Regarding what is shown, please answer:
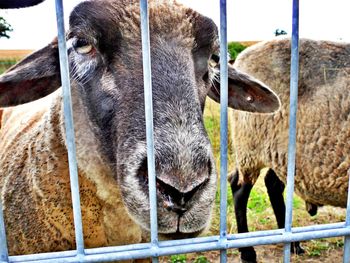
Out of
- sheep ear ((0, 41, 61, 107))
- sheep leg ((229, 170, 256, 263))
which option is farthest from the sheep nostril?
sheep leg ((229, 170, 256, 263))

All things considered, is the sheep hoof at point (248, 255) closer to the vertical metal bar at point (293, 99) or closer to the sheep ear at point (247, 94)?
the sheep ear at point (247, 94)

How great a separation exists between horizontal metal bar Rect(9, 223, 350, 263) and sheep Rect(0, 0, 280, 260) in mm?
186

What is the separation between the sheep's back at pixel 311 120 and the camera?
12.1 ft

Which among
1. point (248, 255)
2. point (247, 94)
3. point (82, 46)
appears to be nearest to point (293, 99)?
point (82, 46)

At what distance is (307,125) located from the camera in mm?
3836

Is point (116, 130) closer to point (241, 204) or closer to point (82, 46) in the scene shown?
point (82, 46)

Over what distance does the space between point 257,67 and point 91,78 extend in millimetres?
2529

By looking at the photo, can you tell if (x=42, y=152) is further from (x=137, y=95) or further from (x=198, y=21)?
(x=198, y=21)

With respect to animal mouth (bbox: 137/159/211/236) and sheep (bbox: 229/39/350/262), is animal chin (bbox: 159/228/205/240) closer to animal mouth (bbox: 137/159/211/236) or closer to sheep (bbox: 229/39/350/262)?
animal mouth (bbox: 137/159/211/236)

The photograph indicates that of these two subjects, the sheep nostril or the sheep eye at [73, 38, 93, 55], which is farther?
the sheep eye at [73, 38, 93, 55]

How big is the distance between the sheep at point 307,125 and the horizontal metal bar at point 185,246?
92.4 inches

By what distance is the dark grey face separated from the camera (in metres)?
1.53

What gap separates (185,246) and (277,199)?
135 inches

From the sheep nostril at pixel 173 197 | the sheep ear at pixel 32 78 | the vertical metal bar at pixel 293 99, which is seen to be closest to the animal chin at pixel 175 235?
the sheep nostril at pixel 173 197
